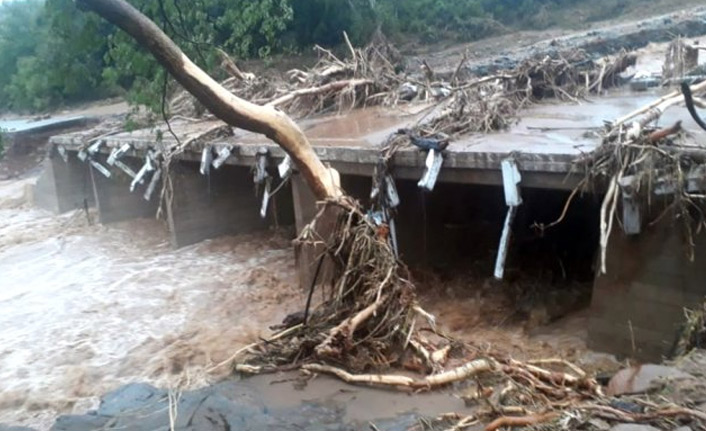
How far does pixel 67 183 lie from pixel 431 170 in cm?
1127

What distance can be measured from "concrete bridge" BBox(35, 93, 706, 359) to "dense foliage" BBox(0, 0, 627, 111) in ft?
4.90

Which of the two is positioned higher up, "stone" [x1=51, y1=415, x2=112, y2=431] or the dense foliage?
the dense foliage

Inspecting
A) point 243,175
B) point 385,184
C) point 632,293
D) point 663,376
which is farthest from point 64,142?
point 663,376

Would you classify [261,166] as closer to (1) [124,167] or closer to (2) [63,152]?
(1) [124,167]

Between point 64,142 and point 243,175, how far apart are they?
509 centimetres

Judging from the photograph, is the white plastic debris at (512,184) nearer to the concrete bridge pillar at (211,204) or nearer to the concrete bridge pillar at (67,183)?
the concrete bridge pillar at (211,204)

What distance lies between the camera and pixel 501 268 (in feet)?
22.9

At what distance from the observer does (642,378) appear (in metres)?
4.47

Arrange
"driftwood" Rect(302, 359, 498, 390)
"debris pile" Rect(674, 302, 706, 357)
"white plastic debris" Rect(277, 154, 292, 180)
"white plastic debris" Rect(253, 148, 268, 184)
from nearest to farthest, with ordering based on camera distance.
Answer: "debris pile" Rect(674, 302, 706, 357), "driftwood" Rect(302, 359, 498, 390), "white plastic debris" Rect(277, 154, 292, 180), "white plastic debris" Rect(253, 148, 268, 184)

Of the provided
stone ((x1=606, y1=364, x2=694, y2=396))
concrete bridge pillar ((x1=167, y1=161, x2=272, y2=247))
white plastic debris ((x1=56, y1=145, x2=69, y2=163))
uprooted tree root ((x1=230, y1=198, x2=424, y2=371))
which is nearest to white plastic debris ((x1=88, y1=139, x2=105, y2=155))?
white plastic debris ((x1=56, y1=145, x2=69, y2=163))

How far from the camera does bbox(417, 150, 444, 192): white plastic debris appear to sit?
7.41 meters

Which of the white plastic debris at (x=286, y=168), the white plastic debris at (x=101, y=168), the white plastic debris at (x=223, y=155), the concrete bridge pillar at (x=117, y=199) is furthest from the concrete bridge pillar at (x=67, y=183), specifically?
the white plastic debris at (x=286, y=168)

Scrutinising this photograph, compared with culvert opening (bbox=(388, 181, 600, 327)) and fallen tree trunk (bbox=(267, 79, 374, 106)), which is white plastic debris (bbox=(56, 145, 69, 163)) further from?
culvert opening (bbox=(388, 181, 600, 327))

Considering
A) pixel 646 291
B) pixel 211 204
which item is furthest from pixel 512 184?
pixel 211 204
